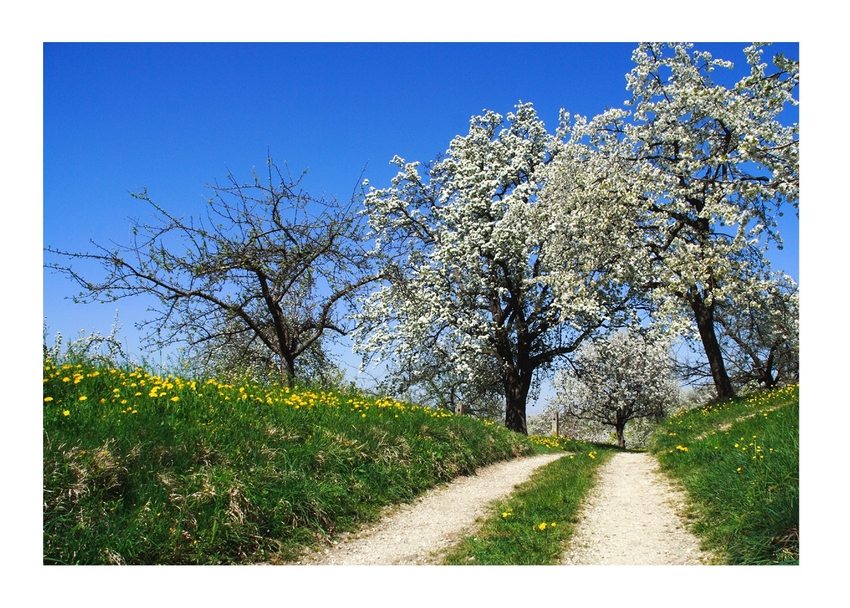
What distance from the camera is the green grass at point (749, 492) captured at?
549 centimetres

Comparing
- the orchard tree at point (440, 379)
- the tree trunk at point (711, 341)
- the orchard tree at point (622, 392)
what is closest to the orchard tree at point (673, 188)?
the tree trunk at point (711, 341)

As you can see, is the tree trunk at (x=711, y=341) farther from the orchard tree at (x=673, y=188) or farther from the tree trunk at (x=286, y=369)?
the tree trunk at (x=286, y=369)

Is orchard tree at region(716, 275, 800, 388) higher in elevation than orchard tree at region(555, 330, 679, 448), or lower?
higher

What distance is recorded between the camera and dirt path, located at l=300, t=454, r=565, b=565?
656 centimetres

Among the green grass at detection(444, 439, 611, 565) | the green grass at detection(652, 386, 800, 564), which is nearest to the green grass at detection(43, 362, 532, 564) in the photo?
the green grass at detection(444, 439, 611, 565)

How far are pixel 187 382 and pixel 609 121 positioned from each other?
16138mm

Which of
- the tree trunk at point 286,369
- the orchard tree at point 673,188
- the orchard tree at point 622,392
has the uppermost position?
the orchard tree at point 673,188

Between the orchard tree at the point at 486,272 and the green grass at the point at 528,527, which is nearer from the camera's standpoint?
the green grass at the point at 528,527

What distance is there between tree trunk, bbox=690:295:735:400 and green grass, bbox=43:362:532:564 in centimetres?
1234

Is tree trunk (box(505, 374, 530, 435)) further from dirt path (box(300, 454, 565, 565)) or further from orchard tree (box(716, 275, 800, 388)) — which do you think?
dirt path (box(300, 454, 565, 565))

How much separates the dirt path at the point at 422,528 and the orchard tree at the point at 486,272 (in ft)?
33.4
